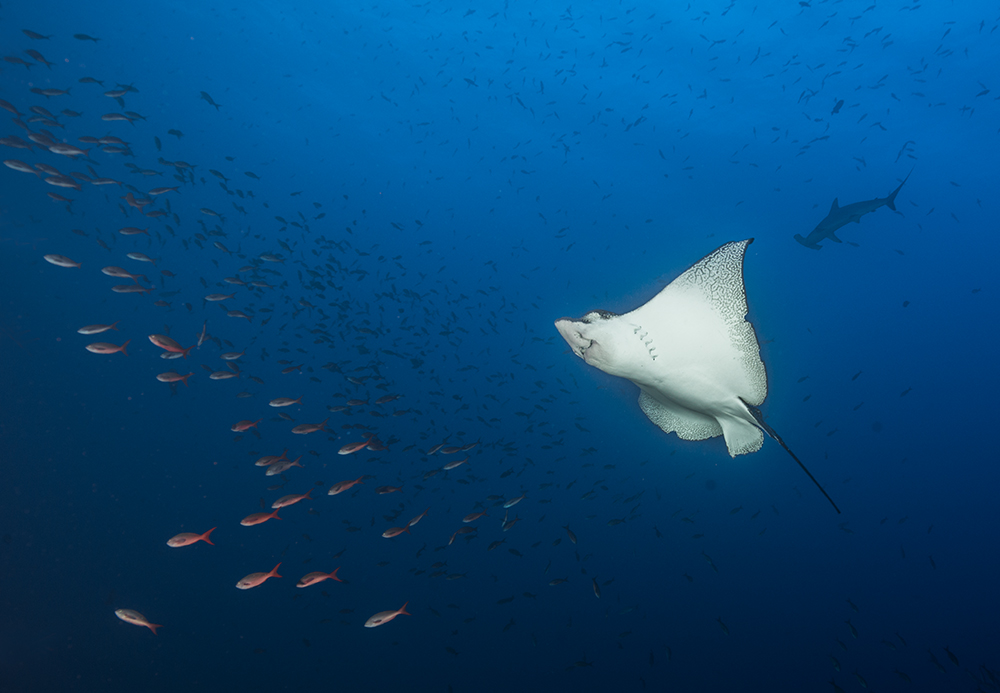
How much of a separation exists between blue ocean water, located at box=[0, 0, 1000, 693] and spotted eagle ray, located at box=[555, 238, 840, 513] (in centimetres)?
488

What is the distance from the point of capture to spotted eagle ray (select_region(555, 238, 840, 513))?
8.95 ft

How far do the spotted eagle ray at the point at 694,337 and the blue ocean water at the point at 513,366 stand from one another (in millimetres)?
4884

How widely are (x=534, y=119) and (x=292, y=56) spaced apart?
33.7ft

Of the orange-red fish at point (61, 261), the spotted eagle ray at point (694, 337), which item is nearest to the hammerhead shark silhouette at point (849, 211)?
the spotted eagle ray at point (694, 337)

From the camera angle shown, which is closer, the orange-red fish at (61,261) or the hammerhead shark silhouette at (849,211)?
the orange-red fish at (61,261)

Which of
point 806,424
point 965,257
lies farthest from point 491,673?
point 965,257

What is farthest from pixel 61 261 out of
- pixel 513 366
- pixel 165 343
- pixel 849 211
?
pixel 513 366

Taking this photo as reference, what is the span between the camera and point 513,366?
94.8 feet

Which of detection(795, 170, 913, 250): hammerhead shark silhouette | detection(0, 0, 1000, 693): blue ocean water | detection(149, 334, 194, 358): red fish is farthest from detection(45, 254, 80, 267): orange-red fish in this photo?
detection(795, 170, 913, 250): hammerhead shark silhouette

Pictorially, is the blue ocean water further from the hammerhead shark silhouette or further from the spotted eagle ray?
the spotted eagle ray

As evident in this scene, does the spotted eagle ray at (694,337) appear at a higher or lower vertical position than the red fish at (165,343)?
higher

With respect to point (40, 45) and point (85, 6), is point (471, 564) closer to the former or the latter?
point (85, 6)

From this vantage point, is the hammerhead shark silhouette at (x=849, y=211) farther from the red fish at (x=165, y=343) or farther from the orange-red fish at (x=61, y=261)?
the orange-red fish at (x=61, y=261)

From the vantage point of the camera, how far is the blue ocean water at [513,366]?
11.8m
